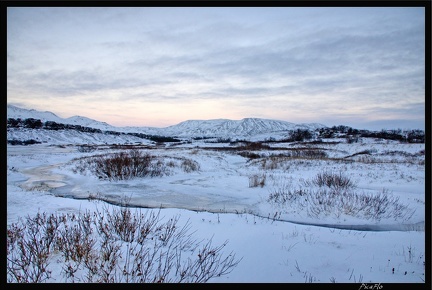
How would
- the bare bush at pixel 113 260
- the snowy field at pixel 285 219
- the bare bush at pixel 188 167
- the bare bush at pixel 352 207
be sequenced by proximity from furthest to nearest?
the bare bush at pixel 188 167, the bare bush at pixel 352 207, the snowy field at pixel 285 219, the bare bush at pixel 113 260

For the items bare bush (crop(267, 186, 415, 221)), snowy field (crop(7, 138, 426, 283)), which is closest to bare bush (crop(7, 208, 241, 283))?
snowy field (crop(7, 138, 426, 283))

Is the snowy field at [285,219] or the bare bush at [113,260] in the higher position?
the bare bush at [113,260]

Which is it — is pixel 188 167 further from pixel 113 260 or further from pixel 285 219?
pixel 113 260

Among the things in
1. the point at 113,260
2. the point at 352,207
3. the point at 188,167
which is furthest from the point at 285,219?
the point at 188,167

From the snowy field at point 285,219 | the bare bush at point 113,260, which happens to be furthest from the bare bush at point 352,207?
the bare bush at point 113,260

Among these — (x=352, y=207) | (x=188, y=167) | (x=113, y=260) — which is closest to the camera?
(x=113, y=260)

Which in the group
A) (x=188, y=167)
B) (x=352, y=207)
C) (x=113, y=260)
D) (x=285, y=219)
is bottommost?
(x=285, y=219)

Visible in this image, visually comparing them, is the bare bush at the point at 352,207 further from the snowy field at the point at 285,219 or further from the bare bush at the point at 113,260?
the bare bush at the point at 113,260

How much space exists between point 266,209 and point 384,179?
9147mm

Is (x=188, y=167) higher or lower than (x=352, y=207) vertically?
lower

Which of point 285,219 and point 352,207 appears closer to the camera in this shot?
point 285,219

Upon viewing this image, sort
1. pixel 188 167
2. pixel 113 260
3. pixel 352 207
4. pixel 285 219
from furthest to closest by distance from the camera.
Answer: pixel 188 167
pixel 352 207
pixel 285 219
pixel 113 260

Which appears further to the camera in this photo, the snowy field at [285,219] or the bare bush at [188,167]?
the bare bush at [188,167]
